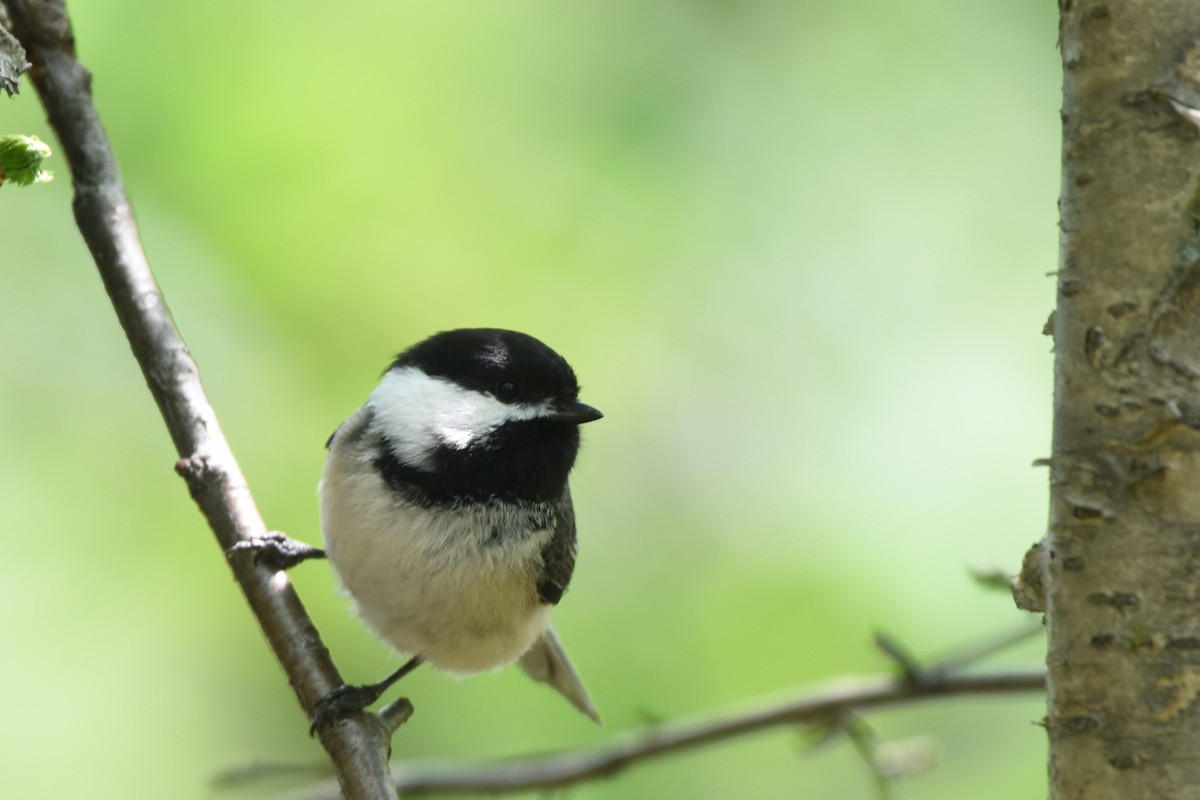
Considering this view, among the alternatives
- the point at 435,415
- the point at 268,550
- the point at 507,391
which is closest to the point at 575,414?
the point at 507,391


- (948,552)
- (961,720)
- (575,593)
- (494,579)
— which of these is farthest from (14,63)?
(961,720)

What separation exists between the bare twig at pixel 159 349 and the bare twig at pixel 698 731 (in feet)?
2.18

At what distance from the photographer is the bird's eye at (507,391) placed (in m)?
2.05

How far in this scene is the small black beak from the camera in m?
2.05

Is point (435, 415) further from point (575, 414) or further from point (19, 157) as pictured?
point (19, 157)

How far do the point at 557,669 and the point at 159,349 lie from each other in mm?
1238

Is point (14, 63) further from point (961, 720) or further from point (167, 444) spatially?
point (961, 720)

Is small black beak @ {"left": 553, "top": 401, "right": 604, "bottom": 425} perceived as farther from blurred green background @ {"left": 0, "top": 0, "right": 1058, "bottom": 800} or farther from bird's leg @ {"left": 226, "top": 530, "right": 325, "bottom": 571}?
blurred green background @ {"left": 0, "top": 0, "right": 1058, "bottom": 800}

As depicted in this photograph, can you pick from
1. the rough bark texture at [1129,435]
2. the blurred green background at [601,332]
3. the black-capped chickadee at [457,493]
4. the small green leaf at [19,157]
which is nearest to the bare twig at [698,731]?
the black-capped chickadee at [457,493]

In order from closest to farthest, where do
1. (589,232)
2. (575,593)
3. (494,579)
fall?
(494,579) → (575,593) → (589,232)

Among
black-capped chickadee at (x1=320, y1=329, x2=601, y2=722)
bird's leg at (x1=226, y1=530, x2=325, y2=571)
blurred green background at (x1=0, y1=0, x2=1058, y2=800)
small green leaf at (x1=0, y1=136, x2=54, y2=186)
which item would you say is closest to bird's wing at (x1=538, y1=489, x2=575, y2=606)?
black-capped chickadee at (x1=320, y1=329, x2=601, y2=722)

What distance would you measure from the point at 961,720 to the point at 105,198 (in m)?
2.50

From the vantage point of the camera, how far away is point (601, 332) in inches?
127

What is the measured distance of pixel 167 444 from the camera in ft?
10.5
